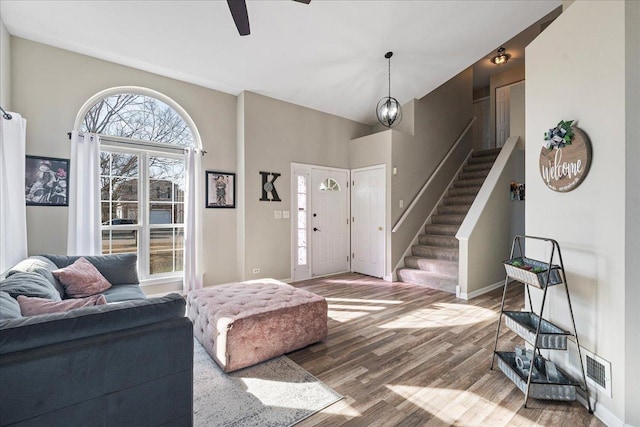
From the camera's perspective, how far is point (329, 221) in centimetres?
574

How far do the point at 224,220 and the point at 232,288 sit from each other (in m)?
1.85

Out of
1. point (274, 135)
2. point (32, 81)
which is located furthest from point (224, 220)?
point (32, 81)

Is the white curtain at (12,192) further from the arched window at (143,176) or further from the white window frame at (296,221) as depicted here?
the white window frame at (296,221)

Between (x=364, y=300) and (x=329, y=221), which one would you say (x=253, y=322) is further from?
(x=329, y=221)

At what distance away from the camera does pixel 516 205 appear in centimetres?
523

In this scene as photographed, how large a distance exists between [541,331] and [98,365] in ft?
9.32

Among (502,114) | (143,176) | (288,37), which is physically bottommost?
(143,176)

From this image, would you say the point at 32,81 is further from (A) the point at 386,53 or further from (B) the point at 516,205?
(B) the point at 516,205

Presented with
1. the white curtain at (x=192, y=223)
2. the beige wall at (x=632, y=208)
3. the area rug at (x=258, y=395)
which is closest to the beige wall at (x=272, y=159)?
the white curtain at (x=192, y=223)

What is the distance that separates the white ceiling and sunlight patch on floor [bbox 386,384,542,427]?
3989 mm

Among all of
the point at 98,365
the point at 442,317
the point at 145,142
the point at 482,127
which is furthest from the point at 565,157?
the point at 482,127

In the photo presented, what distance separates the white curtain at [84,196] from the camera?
3.44 metres

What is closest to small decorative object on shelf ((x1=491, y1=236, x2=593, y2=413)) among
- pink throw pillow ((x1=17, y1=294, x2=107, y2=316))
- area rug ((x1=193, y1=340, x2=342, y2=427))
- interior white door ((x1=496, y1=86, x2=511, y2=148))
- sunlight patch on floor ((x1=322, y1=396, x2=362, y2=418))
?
sunlight patch on floor ((x1=322, y1=396, x2=362, y2=418))

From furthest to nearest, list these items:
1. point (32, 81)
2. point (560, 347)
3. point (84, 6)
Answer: point (32, 81)
point (84, 6)
point (560, 347)
